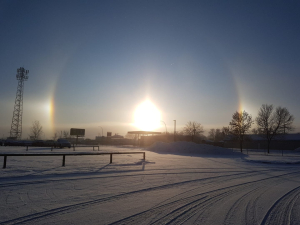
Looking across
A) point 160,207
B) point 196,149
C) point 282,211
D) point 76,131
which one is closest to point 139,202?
point 160,207

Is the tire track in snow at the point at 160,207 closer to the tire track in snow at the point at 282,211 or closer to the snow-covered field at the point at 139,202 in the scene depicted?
the snow-covered field at the point at 139,202

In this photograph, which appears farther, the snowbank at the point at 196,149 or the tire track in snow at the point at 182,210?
the snowbank at the point at 196,149

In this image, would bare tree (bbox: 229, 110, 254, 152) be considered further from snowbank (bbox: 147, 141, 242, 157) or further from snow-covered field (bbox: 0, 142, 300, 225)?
snow-covered field (bbox: 0, 142, 300, 225)

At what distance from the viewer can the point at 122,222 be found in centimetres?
507

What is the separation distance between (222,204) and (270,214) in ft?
4.06

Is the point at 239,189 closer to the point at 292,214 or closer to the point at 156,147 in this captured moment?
the point at 292,214

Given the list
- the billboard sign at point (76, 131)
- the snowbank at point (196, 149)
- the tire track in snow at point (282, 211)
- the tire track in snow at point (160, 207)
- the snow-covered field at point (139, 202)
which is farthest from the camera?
the billboard sign at point (76, 131)

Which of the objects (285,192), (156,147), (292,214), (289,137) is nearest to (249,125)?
(156,147)

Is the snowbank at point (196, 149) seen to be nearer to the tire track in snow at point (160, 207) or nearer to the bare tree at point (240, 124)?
the bare tree at point (240, 124)

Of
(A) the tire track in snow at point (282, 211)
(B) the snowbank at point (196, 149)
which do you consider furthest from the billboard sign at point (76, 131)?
(A) the tire track in snow at point (282, 211)

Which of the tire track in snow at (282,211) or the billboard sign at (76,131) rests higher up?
the billboard sign at (76,131)

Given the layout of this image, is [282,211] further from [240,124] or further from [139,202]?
[240,124]

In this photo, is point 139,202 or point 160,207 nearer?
point 160,207

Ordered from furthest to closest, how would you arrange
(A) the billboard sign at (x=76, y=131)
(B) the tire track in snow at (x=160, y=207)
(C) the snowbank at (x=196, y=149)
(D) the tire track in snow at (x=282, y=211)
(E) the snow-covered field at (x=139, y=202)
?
(A) the billboard sign at (x=76, y=131) → (C) the snowbank at (x=196, y=149) → (D) the tire track in snow at (x=282, y=211) → (E) the snow-covered field at (x=139, y=202) → (B) the tire track in snow at (x=160, y=207)
